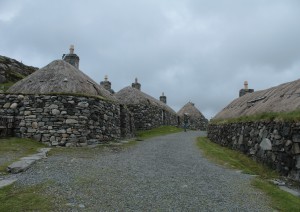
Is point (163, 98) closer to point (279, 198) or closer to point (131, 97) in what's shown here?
point (131, 97)

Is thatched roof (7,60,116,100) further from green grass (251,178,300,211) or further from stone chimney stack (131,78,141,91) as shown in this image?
stone chimney stack (131,78,141,91)

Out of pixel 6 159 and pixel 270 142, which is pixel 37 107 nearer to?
pixel 6 159

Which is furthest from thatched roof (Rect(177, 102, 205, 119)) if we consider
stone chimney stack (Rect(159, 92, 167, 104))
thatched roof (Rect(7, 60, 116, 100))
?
thatched roof (Rect(7, 60, 116, 100))

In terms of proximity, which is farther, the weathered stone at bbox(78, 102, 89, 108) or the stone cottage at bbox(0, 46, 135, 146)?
the weathered stone at bbox(78, 102, 89, 108)

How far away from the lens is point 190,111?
55.7m

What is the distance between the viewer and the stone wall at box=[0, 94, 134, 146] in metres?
16.3

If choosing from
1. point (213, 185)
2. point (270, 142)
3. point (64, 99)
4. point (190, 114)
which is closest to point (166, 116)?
point (190, 114)

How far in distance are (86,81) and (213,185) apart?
13881 millimetres

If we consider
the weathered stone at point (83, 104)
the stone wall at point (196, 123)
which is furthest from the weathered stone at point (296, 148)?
the stone wall at point (196, 123)

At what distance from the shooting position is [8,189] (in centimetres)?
734

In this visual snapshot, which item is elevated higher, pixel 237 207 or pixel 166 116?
pixel 166 116

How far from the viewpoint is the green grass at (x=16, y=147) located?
39.2ft

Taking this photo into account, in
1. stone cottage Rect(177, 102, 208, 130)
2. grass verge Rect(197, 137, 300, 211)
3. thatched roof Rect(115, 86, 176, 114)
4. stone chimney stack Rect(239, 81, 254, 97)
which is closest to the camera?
grass verge Rect(197, 137, 300, 211)

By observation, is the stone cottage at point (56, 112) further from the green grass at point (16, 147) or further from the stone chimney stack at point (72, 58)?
the stone chimney stack at point (72, 58)
